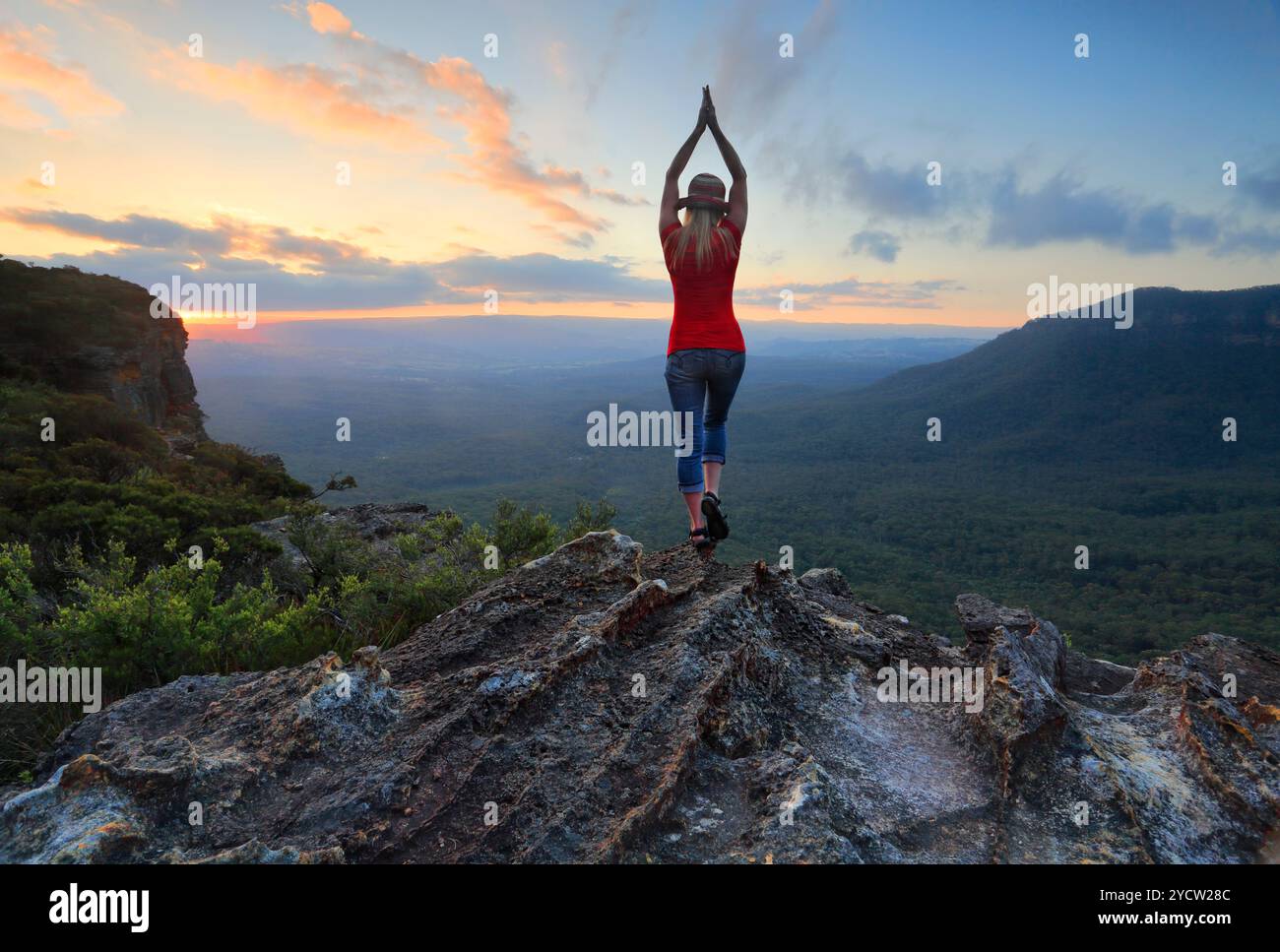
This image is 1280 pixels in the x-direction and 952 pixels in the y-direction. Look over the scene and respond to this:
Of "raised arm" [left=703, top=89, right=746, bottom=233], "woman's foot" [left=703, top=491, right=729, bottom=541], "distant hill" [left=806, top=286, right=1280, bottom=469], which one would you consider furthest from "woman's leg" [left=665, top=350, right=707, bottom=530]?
"distant hill" [left=806, top=286, right=1280, bottom=469]

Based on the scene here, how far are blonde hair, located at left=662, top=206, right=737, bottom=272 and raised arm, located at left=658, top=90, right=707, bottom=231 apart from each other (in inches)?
7.1

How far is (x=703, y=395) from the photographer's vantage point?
241 inches

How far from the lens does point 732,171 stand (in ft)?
18.7

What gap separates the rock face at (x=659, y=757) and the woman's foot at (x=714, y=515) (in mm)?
1065

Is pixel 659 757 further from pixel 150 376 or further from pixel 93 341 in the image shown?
pixel 150 376

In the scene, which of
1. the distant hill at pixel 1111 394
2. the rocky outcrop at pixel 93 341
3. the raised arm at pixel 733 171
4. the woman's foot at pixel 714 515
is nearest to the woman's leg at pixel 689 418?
the woman's foot at pixel 714 515

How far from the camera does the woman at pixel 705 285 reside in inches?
220

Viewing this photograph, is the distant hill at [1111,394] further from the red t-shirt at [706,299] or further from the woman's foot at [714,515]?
the red t-shirt at [706,299]

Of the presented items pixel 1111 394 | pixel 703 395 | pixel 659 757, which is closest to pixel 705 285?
pixel 703 395

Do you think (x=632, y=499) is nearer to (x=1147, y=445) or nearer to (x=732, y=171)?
(x=732, y=171)

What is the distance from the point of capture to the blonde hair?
5535 mm

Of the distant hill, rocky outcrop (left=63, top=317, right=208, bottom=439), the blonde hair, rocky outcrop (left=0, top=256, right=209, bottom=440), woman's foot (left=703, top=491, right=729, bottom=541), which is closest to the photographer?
the blonde hair

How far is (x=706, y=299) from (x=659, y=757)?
390 cm

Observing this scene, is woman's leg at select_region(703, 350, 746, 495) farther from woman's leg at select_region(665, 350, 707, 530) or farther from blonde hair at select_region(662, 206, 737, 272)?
blonde hair at select_region(662, 206, 737, 272)
